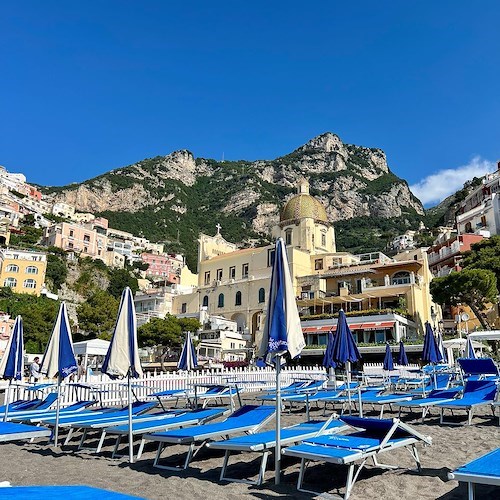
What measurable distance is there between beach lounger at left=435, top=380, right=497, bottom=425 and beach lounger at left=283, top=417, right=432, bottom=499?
354cm

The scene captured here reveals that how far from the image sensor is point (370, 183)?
148 m

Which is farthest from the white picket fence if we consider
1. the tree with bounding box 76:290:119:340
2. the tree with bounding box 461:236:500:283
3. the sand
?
the tree with bounding box 76:290:119:340

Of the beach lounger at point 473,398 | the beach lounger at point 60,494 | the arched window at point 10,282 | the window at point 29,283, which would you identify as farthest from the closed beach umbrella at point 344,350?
the arched window at point 10,282

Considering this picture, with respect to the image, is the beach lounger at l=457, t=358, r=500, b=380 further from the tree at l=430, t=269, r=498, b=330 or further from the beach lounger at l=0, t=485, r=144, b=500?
the tree at l=430, t=269, r=498, b=330

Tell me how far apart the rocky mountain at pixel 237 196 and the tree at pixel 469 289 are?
75276 millimetres

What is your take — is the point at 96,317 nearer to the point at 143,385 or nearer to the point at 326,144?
the point at 143,385

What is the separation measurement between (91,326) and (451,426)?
4287 cm

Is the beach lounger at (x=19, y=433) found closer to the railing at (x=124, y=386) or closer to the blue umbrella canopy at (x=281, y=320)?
the blue umbrella canopy at (x=281, y=320)

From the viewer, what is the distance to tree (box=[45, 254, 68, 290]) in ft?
230

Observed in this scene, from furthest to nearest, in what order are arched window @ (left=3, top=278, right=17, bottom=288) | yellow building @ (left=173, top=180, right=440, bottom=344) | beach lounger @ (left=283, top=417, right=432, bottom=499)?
1. arched window @ (left=3, top=278, right=17, bottom=288)
2. yellow building @ (left=173, top=180, right=440, bottom=344)
3. beach lounger @ (left=283, top=417, right=432, bottom=499)

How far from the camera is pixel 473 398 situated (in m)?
9.60

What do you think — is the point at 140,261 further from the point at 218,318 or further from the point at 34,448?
the point at 34,448

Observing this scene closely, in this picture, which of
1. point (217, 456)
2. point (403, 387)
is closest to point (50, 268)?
point (403, 387)

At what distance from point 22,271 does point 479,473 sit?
2663 inches
